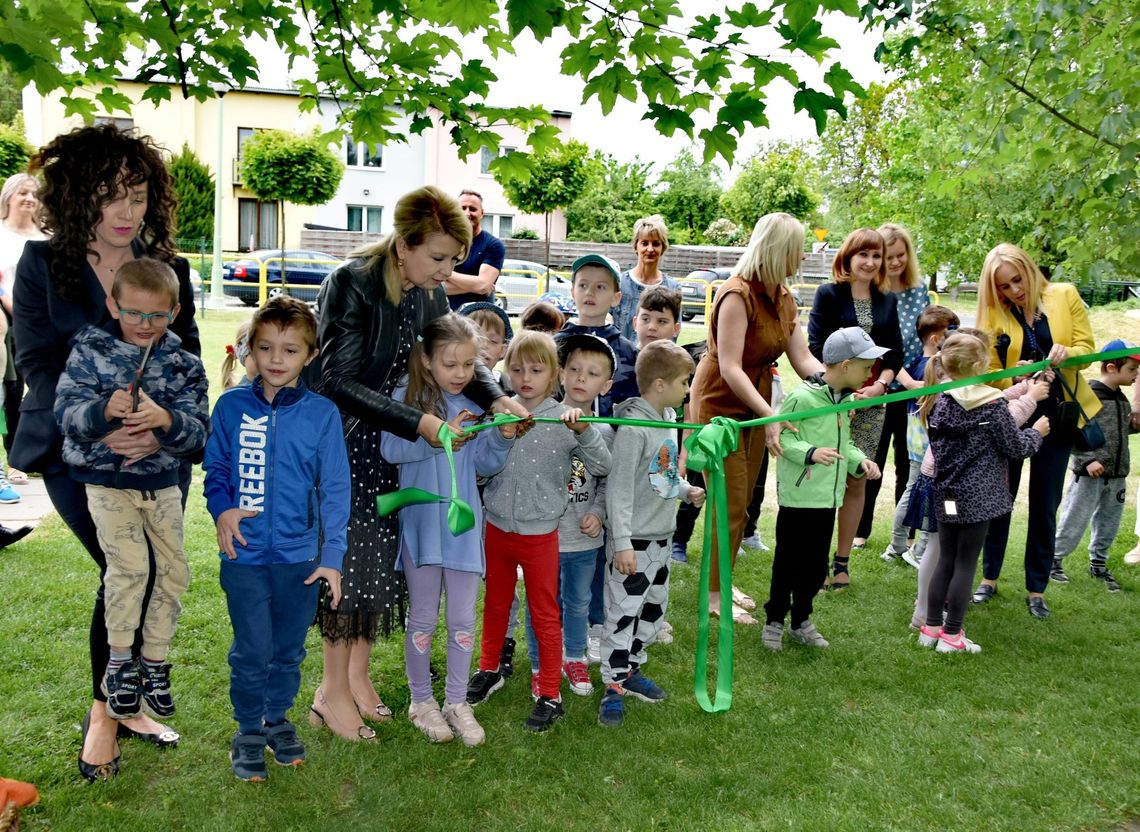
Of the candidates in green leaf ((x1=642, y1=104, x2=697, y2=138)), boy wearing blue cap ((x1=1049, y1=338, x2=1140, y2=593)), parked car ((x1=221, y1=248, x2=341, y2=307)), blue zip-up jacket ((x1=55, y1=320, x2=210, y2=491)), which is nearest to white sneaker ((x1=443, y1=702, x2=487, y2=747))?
blue zip-up jacket ((x1=55, y1=320, x2=210, y2=491))

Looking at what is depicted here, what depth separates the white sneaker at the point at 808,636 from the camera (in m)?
4.95

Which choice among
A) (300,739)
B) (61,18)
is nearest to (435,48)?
(61,18)

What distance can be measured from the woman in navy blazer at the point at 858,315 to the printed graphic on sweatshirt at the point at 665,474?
1898 millimetres

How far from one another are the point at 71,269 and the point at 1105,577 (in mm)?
6215

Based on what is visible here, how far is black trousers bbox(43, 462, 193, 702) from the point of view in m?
3.17

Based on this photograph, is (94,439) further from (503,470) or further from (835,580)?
(835,580)

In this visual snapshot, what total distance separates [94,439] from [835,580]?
4.36 metres

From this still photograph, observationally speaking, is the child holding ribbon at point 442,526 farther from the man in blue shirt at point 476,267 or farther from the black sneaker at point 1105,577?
the black sneaker at point 1105,577

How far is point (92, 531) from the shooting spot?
3.23 meters

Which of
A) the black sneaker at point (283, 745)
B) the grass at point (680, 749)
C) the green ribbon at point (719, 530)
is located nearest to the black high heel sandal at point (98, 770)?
the grass at point (680, 749)

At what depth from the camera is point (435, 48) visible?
4.72m

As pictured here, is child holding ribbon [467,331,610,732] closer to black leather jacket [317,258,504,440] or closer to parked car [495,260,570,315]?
black leather jacket [317,258,504,440]

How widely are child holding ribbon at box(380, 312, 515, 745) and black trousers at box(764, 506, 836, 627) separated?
1764 millimetres

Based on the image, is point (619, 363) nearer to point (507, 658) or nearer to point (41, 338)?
point (507, 658)
